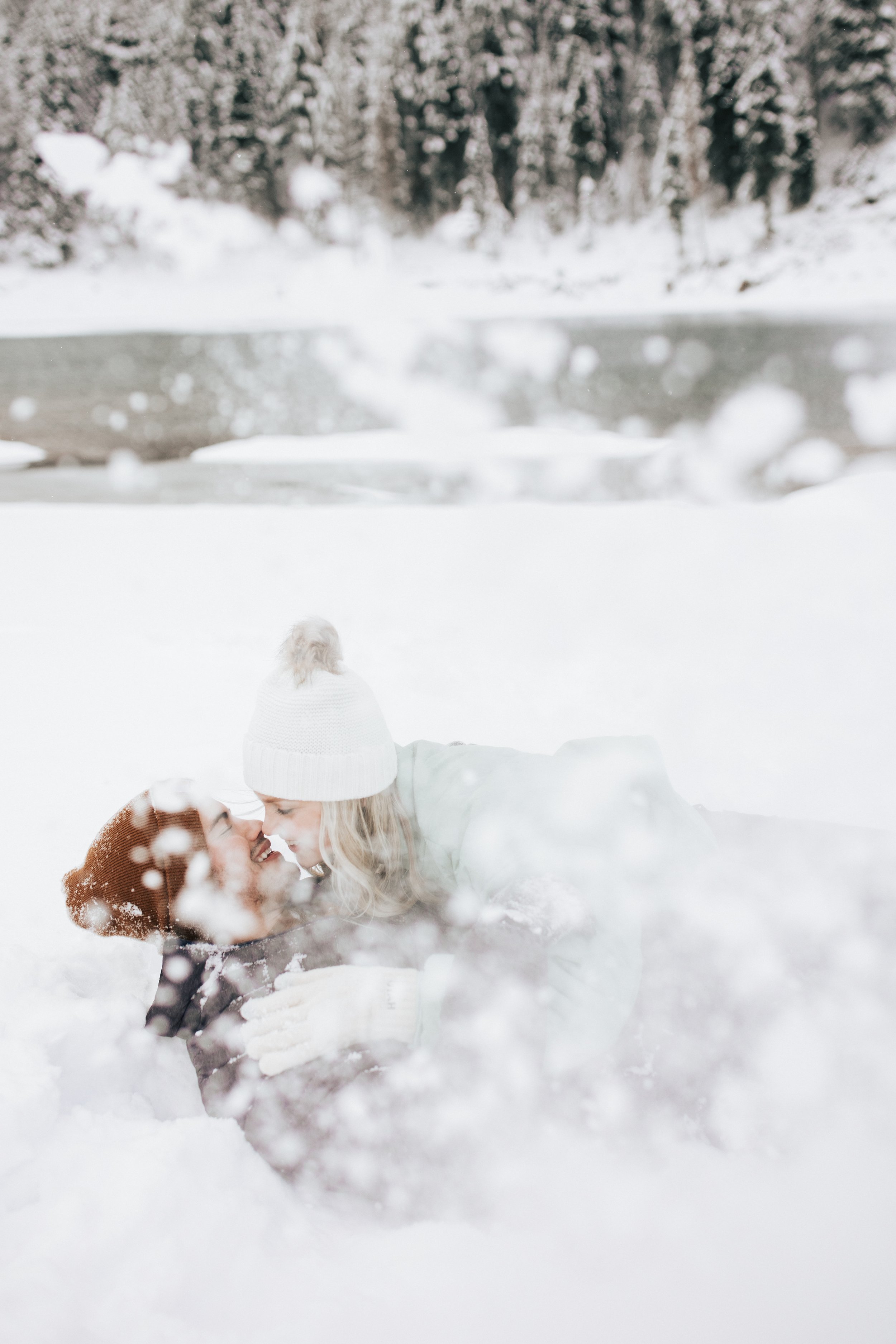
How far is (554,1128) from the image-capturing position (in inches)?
51.5

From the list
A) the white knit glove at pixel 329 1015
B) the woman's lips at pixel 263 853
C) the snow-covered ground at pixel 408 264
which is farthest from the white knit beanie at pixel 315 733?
the snow-covered ground at pixel 408 264

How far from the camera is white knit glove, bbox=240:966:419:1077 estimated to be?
1354 mm

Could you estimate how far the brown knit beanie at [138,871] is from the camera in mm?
1485

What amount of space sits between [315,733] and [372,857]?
304 millimetres

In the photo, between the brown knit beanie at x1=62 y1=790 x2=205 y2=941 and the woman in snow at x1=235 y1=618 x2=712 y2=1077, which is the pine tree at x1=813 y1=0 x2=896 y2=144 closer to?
the woman in snow at x1=235 y1=618 x2=712 y2=1077

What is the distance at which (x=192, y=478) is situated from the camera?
6.54 metres

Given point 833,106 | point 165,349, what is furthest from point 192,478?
point 833,106

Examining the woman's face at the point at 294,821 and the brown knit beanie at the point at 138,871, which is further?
the woman's face at the point at 294,821

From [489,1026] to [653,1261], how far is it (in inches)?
17.0

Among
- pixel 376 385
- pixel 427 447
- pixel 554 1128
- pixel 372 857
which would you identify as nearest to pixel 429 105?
pixel 376 385

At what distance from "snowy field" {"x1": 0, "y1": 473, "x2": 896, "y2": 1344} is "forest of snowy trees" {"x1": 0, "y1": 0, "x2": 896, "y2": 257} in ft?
63.1

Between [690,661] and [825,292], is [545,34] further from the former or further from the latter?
[690,661]

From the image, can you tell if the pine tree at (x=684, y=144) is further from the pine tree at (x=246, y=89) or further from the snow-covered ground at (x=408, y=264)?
the pine tree at (x=246, y=89)

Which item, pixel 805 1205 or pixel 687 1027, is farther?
pixel 687 1027
